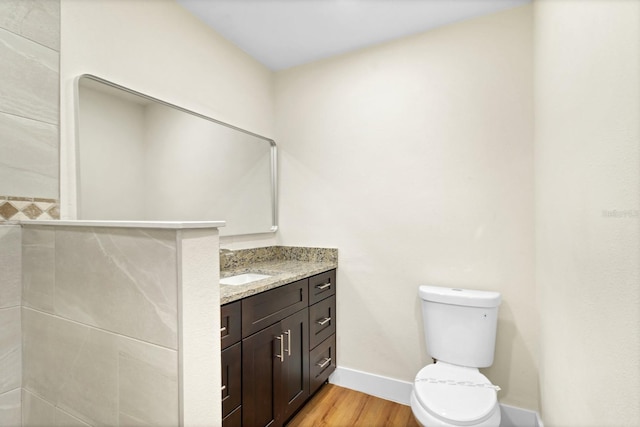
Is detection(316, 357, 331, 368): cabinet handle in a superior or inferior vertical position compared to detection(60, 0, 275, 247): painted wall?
inferior

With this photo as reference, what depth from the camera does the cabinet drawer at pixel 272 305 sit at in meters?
1.38

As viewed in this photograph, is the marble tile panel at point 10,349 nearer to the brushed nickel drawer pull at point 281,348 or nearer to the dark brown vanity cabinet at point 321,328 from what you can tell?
the brushed nickel drawer pull at point 281,348

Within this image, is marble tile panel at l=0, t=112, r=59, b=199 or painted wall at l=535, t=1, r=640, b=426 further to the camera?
marble tile panel at l=0, t=112, r=59, b=199

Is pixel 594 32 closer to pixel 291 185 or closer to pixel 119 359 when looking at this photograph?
pixel 119 359

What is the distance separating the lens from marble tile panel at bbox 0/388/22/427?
3.32 feet

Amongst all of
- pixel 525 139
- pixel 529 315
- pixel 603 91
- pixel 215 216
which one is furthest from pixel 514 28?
pixel 215 216

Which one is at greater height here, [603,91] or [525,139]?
[525,139]

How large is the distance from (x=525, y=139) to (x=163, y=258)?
194 centimetres

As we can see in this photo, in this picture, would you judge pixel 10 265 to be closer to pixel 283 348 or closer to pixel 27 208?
pixel 27 208

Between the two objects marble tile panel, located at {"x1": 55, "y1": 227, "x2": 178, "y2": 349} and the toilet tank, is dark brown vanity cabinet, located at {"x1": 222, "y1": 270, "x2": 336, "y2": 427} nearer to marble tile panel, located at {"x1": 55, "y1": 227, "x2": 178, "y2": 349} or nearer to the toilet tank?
marble tile panel, located at {"x1": 55, "y1": 227, "x2": 178, "y2": 349}

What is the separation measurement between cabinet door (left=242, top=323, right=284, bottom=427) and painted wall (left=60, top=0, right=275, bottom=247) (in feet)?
2.60

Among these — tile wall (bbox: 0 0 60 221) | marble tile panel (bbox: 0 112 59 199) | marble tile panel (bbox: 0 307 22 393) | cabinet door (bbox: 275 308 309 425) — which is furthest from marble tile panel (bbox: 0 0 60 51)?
cabinet door (bbox: 275 308 309 425)

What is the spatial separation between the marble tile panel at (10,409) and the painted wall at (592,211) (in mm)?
1829

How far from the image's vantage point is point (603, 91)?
2.52 ft
